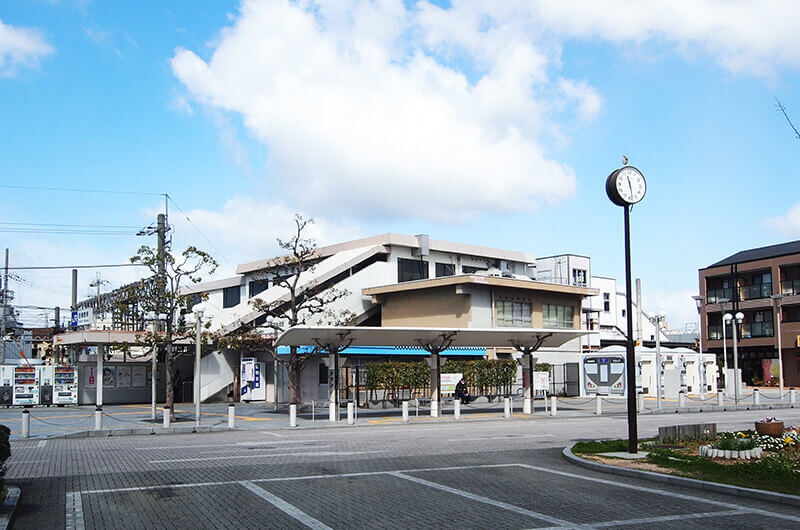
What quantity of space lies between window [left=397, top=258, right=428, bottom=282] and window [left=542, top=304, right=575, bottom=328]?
8.60m

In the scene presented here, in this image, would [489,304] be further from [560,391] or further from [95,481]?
[95,481]

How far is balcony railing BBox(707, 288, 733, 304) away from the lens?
197 feet

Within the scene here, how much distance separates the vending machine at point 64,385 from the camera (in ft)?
123

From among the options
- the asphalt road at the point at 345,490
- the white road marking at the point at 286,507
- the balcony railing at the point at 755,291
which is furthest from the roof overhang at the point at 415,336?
the balcony railing at the point at 755,291

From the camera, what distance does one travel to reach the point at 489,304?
43.5 metres

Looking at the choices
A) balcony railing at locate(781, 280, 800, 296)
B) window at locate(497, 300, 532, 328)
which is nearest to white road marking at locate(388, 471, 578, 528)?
window at locate(497, 300, 532, 328)

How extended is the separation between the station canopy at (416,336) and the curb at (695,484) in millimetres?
15344

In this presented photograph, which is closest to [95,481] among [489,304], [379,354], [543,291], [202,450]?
[202,450]

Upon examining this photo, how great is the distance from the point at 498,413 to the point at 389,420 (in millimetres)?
6356

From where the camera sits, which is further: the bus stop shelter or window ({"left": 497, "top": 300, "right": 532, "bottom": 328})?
window ({"left": 497, "top": 300, "right": 532, "bottom": 328})

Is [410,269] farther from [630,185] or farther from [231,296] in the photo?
[630,185]

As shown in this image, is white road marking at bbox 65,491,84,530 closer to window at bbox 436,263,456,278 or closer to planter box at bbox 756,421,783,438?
planter box at bbox 756,421,783,438

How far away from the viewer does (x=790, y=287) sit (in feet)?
182

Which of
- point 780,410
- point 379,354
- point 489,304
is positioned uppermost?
point 489,304
